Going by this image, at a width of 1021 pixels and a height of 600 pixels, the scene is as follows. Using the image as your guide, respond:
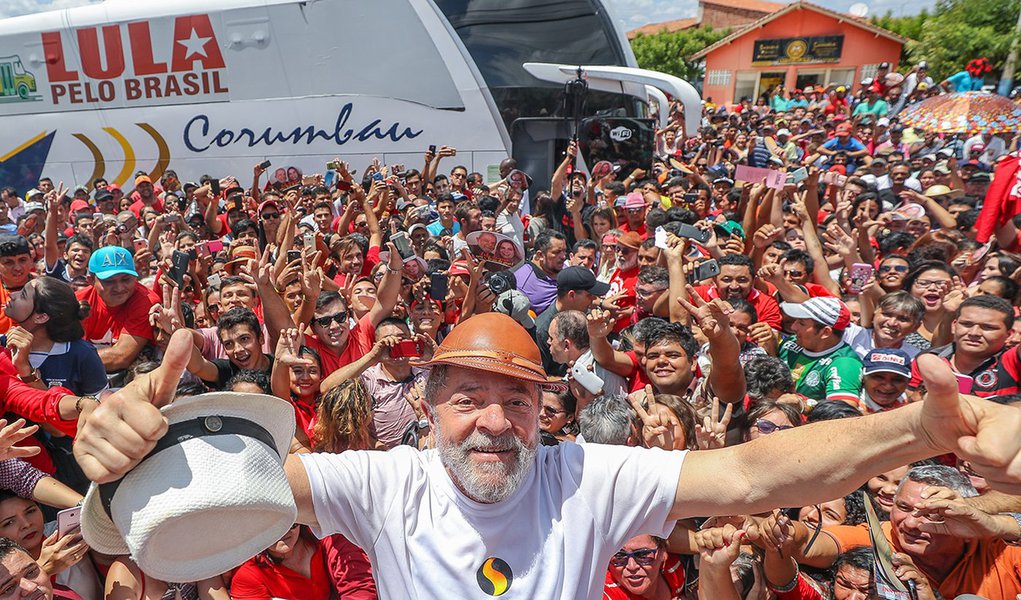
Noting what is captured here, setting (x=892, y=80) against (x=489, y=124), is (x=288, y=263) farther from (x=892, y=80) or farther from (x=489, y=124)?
(x=892, y=80)

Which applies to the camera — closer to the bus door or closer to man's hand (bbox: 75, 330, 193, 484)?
man's hand (bbox: 75, 330, 193, 484)

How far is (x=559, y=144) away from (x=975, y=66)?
17.3 meters

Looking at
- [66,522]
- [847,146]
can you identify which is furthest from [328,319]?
[847,146]

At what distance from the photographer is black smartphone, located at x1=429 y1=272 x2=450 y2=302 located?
4.80 metres

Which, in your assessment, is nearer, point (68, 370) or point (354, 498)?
point (354, 498)

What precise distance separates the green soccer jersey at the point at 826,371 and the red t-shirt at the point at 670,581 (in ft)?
4.92

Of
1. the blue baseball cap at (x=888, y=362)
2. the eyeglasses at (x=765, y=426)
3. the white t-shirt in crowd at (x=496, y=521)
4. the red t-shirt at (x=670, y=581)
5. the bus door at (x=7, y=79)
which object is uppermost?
the bus door at (x=7, y=79)

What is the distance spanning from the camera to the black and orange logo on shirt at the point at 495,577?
5.37 feet

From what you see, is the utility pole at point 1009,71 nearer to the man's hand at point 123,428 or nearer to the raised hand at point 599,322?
the raised hand at point 599,322

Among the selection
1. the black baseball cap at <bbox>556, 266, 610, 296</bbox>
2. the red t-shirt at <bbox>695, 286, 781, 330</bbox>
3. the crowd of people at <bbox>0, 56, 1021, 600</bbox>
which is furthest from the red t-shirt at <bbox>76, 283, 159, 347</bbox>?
the red t-shirt at <bbox>695, 286, 781, 330</bbox>

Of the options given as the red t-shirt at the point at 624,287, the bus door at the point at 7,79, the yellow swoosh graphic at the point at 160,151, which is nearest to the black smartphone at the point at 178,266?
the red t-shirt at the point at 624,287

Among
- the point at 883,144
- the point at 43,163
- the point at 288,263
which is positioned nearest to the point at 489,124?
→ the point at 288,263

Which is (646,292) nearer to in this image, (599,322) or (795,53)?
(599,322)

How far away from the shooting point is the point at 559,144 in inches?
425
